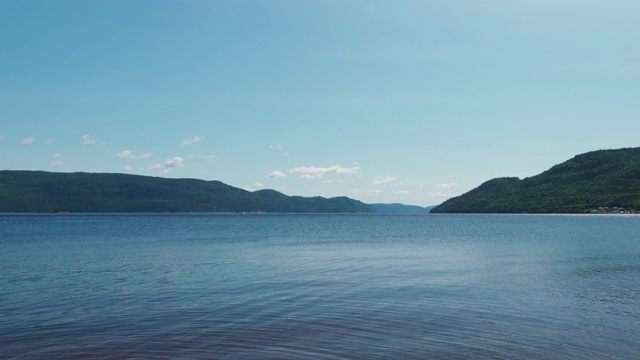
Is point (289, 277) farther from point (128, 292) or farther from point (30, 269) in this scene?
point (30, 269)

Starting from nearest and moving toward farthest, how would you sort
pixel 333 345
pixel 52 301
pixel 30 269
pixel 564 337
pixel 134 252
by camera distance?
pixel 333 345
pixel 564 337
pixel 52 301
pixel 30 269
pixel 134 252

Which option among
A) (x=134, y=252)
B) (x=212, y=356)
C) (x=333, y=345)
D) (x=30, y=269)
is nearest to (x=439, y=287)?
(x=333, y=345)

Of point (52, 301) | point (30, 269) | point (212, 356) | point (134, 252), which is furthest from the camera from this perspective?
point (134, 252)

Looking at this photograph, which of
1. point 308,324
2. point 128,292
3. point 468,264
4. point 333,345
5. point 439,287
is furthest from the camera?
point 468,264

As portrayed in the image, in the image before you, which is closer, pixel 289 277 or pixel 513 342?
pixel 513 342

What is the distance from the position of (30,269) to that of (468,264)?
128 feet

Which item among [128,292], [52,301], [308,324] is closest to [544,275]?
[308,324]

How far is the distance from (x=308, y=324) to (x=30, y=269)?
1259 inches

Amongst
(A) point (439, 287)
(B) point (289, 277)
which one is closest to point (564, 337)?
(A) point (439, 287)

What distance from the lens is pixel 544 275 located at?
123ft

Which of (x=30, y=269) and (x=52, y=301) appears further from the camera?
(x=30, y=269)

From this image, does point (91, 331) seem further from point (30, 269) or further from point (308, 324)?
point (30, 269)

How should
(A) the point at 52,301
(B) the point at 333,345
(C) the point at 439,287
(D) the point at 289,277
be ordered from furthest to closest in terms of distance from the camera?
(D) the point at 289,277, (C) the point at 439,287, (A) the point at 52,301, (B) the point at 333,345

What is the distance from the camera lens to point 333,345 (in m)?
17.3
